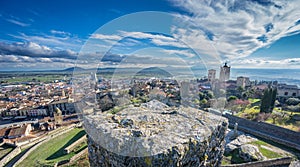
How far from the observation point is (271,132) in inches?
468

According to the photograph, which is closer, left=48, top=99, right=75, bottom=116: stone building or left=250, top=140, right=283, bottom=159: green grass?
left=250, top=140, right=283, bottom=159: green grass

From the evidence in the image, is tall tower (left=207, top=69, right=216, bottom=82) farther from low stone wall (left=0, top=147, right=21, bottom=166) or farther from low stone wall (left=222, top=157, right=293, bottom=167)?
low stone wall (left=0, top=147, right=21, bottom=166)

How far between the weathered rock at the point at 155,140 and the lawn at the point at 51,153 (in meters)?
8.20

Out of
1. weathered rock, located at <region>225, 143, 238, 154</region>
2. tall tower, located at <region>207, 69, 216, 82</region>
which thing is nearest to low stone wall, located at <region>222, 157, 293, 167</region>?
weathered rock, located at <region>225, 143, 238, 154</region>

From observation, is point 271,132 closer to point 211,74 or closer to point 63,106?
point 211,74

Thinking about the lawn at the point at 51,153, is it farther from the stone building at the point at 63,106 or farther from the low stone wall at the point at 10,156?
the stone building at the point at 63,106

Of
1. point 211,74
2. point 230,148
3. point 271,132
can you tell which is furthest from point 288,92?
point 211,74

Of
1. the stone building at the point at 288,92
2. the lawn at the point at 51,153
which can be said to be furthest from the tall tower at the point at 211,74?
the stone building at the point at 288,92

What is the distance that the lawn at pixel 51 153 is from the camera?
8.61 metres

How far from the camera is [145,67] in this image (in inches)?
218

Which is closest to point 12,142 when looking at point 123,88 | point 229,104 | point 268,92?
point 123,88

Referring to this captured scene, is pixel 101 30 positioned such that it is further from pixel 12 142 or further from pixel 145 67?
pixel 12 142

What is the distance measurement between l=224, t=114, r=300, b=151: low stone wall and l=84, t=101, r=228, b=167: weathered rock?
11972 mm

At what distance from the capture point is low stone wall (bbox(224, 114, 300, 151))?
1039 cm
